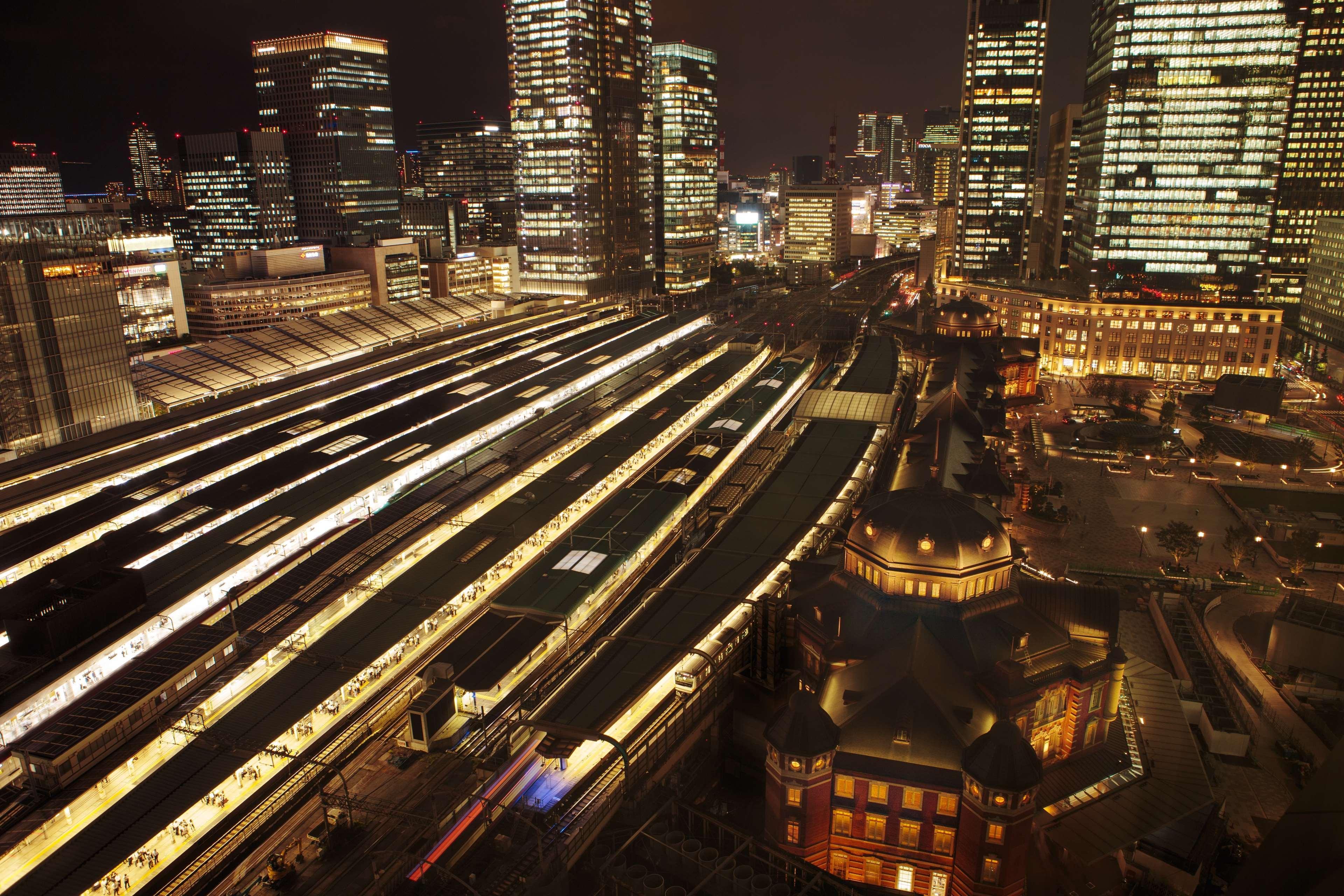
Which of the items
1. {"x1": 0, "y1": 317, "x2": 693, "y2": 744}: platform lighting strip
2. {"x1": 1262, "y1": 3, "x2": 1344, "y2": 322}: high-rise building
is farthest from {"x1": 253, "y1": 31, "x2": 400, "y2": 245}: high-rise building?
{"x1": 1262, "y1": 3, "x2": 1344, "y2": 322}: high-rise building

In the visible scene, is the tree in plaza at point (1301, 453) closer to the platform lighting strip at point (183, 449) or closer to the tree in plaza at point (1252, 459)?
the tree in plaza at point (1252, 459)

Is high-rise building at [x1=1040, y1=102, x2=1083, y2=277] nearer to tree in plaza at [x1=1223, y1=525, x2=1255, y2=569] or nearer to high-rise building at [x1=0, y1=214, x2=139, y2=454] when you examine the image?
tree in plaza at [x1=1223, y1=525, x2=1255, y2=569]

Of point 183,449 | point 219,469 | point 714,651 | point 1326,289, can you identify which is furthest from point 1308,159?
point 183,449

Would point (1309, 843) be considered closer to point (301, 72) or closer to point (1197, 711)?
point (1197, 711)

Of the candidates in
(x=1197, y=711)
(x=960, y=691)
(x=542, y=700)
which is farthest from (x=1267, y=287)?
(x=542, y=700)

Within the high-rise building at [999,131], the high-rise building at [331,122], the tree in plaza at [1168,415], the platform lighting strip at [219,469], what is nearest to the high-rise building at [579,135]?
the high-rise building at [331,122]

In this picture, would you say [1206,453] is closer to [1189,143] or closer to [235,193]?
[1189,143]
